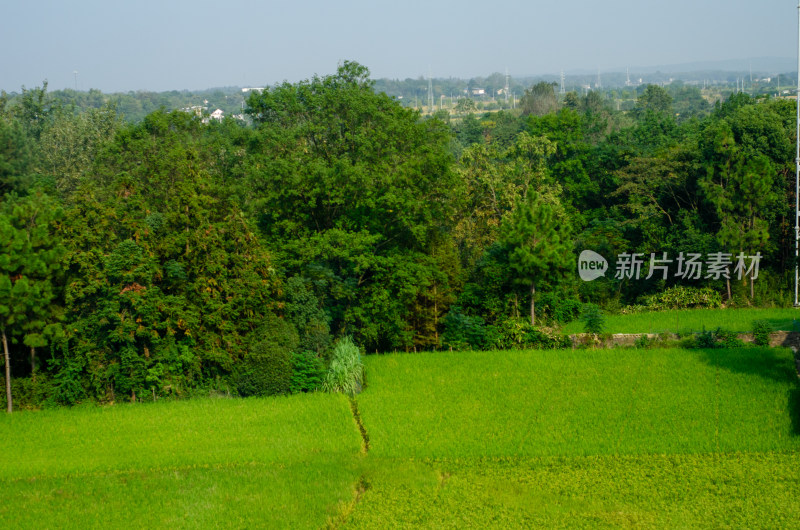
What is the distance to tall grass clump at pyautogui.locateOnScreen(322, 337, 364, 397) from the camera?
53.6ft

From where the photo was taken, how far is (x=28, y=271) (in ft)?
50.1

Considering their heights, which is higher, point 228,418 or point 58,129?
point 58,129

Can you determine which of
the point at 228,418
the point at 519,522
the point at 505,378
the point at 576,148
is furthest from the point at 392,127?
the point at 576,148

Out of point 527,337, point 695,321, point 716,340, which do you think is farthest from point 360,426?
point 695,321

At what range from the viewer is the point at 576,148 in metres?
31.7

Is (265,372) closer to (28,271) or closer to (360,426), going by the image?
(360,426)

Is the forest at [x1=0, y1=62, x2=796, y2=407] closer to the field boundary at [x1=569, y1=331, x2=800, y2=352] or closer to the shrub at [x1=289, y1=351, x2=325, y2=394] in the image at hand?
the shrub at [x1=289, y1=351, x2=325, y2=394]

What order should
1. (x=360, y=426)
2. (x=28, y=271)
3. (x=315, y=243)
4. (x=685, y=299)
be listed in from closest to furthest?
(x=360, y=426)
(x=28, y=271)
(x=315, y=243)
(x=685, y=299)

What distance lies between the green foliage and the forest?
0.07m

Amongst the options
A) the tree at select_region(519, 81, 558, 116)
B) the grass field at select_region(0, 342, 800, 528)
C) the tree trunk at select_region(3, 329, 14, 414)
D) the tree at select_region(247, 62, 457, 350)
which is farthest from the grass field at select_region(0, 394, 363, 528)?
the tree at select_region(519, 81, 558, 116)

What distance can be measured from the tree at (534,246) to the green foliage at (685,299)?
392 centimetres

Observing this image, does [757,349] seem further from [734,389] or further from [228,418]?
[228,418]

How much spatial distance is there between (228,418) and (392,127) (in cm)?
834

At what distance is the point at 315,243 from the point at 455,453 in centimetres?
684
